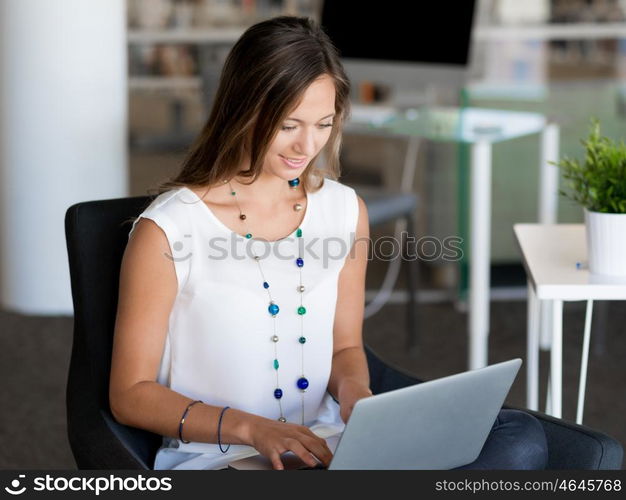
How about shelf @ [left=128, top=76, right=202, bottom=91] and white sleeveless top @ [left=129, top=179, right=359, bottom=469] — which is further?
shelf @ [left=128, top=76, right=202, bottom=91]

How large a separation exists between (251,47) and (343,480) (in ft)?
2.16

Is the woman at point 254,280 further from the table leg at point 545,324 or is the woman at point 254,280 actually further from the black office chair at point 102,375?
the table leg at point 545,324

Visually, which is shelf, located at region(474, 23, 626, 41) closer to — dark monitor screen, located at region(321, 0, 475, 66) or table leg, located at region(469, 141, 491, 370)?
dark monitor screen, located at region(321, 0, 475, 66)

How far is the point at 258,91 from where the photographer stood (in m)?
1.63

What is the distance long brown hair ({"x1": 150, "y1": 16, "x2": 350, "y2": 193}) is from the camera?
5.34ft

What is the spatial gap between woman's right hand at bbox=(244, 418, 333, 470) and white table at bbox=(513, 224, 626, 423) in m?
0.53

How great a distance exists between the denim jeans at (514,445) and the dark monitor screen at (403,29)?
1.95 m

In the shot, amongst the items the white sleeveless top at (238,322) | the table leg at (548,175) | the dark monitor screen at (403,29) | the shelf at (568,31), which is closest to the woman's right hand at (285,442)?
the white sleeveless top at (238,322)

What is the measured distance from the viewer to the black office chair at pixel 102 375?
5.48ft

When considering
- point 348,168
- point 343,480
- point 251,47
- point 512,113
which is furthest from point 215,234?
point 348,168

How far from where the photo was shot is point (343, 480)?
140 cm

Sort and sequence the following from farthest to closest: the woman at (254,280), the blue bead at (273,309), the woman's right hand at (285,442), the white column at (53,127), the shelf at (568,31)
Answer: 1. the shelf at (568,31)
2. the white column at (53,127)
3. the blue bead at (273,309)
4. the woman at (254,280)
5. the woman's right hand at (285,442)

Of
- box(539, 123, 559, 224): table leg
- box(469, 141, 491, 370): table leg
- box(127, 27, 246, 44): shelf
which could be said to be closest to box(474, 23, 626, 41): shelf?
box(127, 27, 246, 44): shelf

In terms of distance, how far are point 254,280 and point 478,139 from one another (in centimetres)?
144
